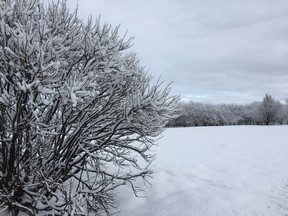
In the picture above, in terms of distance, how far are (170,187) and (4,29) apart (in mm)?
6528

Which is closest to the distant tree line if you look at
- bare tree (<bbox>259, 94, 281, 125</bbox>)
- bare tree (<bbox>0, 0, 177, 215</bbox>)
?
bare tree (<bbox>259, 94, 281, 125</bbox>)

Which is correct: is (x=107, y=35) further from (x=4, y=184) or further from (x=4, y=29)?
(x=4, y=184)

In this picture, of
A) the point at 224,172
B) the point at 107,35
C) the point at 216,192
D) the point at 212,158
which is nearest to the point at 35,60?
the point at 107,35

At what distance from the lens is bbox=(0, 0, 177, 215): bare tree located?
4.79m

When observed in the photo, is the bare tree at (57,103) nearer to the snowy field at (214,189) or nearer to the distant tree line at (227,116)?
the snowy field at (214,189)

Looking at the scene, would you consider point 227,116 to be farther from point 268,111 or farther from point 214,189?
point 214,189

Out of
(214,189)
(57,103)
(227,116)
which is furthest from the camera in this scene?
(227,116)

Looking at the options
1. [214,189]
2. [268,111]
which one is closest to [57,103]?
[214,189]

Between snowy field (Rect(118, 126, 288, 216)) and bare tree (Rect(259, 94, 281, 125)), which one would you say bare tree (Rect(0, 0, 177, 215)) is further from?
bare tree (Rect(259, 94, 281, 125))

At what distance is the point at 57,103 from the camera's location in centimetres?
567

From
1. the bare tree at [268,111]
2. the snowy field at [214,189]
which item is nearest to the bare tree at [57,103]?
the snowy field at [214,189]

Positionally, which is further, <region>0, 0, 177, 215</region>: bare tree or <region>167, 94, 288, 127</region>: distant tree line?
<region>167, 94, 288, 127</region>: distant tree line

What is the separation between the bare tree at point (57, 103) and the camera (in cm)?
479

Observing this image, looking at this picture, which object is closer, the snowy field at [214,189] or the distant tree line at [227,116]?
the snowy field at [214,189]
